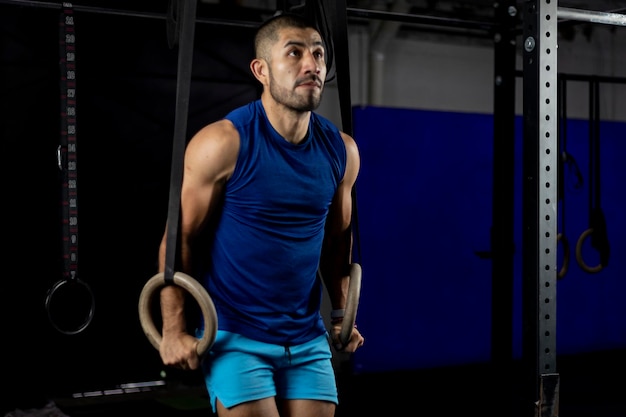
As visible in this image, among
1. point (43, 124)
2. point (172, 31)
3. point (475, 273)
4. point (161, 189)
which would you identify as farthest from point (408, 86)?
point (172, 31)

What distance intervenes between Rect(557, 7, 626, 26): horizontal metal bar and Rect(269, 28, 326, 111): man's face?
0.78m

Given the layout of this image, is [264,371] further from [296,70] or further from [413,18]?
[413,18]

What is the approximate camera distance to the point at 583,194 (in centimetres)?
733

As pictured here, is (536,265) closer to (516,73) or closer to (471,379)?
(516,73)

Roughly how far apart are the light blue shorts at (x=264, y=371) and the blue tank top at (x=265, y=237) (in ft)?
0.11

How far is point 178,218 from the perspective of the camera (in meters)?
2.23

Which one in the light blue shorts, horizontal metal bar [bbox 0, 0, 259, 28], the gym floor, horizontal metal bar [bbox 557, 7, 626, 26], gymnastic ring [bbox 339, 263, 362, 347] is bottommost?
the gym floor

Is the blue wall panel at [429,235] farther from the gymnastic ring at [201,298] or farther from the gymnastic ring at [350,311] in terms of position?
the gymnastic ring at [201,298]

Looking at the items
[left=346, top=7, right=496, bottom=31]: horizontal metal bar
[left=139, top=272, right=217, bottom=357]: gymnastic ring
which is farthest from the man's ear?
[left=346, top=7, right=496, bottom=31]: horizontal metal bar

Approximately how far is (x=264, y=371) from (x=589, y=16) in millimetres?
1544

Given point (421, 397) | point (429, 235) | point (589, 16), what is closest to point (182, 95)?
point (589, 16)

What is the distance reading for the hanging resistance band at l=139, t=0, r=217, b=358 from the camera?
6.94 feet

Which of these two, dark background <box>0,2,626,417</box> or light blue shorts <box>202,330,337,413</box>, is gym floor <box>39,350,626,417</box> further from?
light blue shorts <box>202,330,337,413</box>

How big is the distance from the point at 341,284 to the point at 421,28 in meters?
4.76
